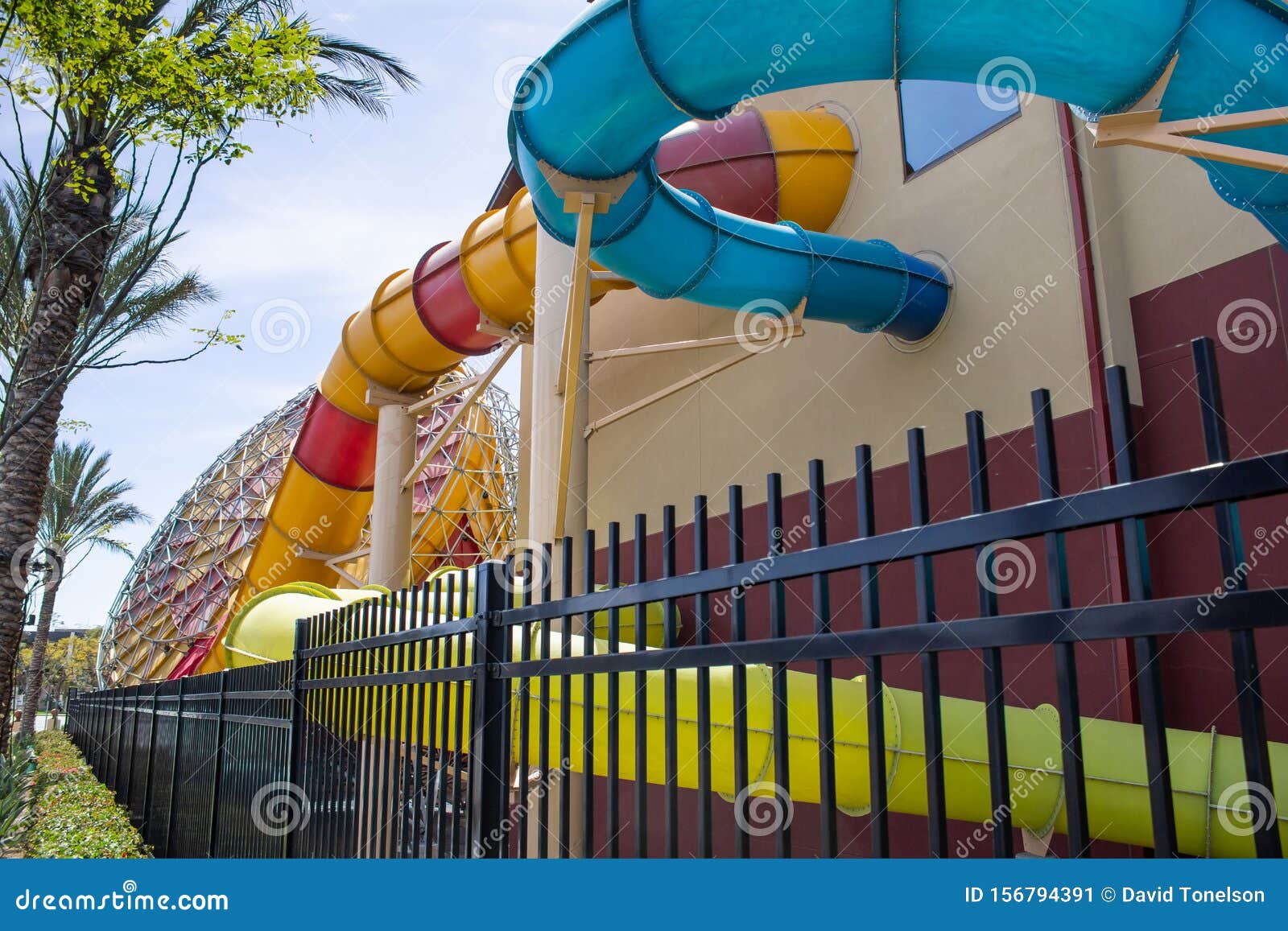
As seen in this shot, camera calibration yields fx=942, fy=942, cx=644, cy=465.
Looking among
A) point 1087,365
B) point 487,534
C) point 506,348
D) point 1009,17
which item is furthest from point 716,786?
point 487,534

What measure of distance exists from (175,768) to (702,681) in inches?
279

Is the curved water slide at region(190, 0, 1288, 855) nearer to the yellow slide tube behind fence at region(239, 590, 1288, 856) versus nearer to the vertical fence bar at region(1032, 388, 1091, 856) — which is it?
the yellow slide tube behind fence at region(239, 590, 1288, 856)

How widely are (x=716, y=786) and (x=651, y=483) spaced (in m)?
6.63

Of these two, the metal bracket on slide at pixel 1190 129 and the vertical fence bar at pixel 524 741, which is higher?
the metal bracket on slide at pixel 1190 129

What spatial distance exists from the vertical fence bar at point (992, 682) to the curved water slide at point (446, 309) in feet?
22.4

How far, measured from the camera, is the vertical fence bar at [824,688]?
1.73m

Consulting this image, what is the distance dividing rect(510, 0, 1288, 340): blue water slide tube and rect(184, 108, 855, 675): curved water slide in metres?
2.83

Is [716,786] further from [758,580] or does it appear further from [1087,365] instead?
[1087,365]

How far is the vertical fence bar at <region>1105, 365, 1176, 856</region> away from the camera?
1.33m

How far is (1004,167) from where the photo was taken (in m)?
6.82

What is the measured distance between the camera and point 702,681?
2.05 metres
